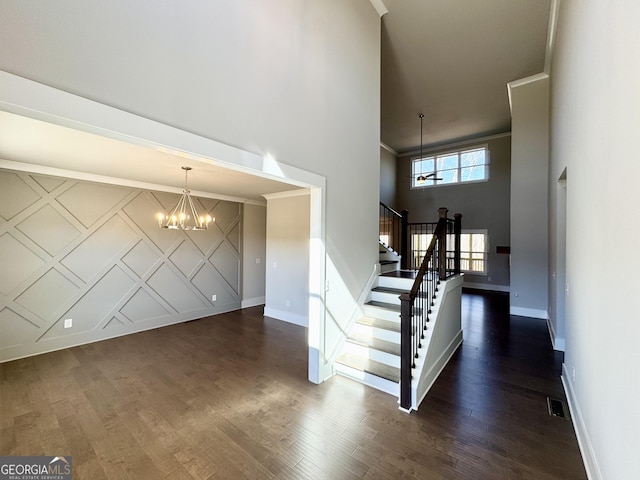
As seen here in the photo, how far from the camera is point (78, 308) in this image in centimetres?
419

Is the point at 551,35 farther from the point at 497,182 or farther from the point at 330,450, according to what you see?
the point at 330,450

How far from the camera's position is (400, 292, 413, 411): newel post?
264 cm

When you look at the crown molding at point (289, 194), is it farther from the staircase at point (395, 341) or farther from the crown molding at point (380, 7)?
the crown molding at point (380, 7)

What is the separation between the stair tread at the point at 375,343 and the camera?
10.7ft

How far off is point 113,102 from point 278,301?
4648mm

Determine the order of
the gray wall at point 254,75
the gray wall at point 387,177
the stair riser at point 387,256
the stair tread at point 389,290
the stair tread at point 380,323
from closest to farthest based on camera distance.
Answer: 1. the gray wall at point 254,75
2. the stair tread at point 380,323
3. the stair tread at point 389,290
4. the stair riser at point 387,256
5. the gray wall at point 387,177

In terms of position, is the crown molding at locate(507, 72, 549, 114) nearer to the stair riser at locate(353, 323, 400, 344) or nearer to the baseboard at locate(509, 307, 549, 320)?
the baseboard at locate(509, 307, 549, 320)

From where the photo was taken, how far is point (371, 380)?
121 inches

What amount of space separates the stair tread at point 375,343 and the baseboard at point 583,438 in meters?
1.58

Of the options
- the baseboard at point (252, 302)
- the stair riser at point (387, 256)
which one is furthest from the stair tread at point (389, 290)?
the baseboard at point (252, 302)

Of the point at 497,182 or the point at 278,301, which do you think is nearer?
the point at 278,301

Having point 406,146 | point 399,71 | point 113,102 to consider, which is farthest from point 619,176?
point 406,146

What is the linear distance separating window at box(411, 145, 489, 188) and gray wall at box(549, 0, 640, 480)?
699 centimetres

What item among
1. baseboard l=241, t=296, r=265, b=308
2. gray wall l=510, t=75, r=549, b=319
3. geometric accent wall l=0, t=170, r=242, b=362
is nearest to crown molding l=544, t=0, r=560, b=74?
gray wall l=510, t=75, r=549, b=319
